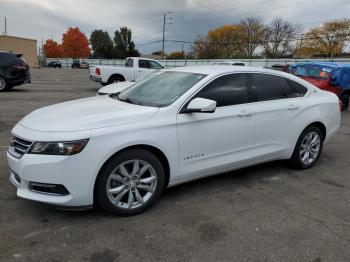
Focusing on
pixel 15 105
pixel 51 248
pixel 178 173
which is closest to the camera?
pixel 51 248

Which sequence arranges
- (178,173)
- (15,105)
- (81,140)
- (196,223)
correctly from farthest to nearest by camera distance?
(15,105), (178,173), (196,223), (81,140)

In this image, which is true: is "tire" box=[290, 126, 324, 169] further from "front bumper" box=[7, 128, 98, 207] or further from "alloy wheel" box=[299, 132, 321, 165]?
"front bumper" box=[7, 128, 98, 207]

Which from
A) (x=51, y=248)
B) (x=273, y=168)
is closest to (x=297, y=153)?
(x=273, y=168)

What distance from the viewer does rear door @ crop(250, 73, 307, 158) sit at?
468cm

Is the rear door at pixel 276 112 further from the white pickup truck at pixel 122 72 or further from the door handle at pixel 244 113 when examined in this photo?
the white pickup truck at pixel 122 72

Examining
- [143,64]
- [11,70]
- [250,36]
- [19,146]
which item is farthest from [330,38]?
[19,146]

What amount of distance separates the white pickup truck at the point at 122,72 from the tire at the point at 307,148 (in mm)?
11963

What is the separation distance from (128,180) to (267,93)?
2.36m

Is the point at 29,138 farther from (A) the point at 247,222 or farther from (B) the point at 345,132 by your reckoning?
(B) the point at 345,132

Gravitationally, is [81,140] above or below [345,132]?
above

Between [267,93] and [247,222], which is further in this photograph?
[267,93]

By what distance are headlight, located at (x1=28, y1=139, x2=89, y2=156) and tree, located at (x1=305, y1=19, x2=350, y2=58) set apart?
232 ft

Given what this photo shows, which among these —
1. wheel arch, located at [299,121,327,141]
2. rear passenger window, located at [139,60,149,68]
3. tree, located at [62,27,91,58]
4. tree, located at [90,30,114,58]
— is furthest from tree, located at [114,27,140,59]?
wheel arch, located at [299,121,327,141]

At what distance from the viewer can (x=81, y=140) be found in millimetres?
3289
